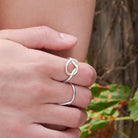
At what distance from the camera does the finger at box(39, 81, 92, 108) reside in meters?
0.53

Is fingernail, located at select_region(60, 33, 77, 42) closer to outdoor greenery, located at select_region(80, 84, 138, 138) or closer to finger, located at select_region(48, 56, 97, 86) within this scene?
finger, located at select_region(48, 56, 97, 86)

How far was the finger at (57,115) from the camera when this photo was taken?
52 centimetres

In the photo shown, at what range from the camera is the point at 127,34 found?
1574 millimetres

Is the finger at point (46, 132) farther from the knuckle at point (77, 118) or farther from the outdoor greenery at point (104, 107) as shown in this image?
the outdoor greenery at point (104, 107)

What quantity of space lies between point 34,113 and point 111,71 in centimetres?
119

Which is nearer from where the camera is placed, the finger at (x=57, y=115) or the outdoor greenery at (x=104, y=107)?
the finger at (x=57, y=115)

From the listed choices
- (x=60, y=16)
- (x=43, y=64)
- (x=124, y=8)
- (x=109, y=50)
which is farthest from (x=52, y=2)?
(x=109, y=50)

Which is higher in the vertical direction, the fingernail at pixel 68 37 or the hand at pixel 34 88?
the fingernail at pixel 68 37

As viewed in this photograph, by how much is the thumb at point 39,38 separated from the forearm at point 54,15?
1.6 inches

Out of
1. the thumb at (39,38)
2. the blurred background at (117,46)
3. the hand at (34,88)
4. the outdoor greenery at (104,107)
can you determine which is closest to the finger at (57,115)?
the hand at (34,88)

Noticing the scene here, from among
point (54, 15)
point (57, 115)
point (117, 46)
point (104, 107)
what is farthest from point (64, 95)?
point (117, 46)

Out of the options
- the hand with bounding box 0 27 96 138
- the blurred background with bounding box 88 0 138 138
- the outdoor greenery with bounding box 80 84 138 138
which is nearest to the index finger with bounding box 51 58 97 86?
the hand with bounding box 0 27 96 138

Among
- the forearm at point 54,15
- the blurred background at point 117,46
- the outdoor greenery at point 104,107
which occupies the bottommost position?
the outdoor greenery at point 104,107

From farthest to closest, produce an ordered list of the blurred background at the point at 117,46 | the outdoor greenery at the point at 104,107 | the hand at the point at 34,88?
the blurred background at the point at 117,46
the outdoor greenery at the point at 104,107
the hand at the point at 34,88
